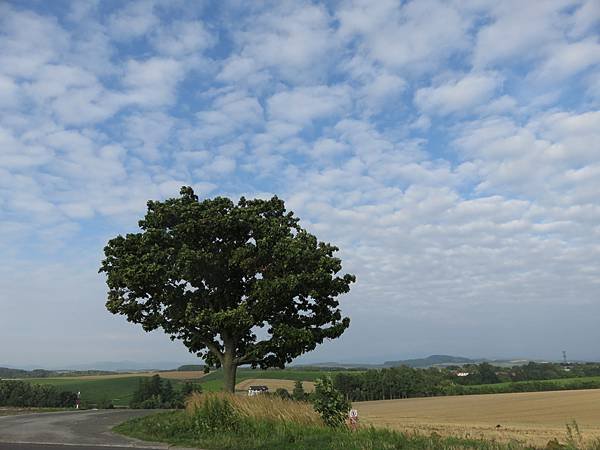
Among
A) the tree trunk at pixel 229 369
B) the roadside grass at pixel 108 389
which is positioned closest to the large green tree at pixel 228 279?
the tree trunk at pixel 229 369

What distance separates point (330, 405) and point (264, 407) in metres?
2.32

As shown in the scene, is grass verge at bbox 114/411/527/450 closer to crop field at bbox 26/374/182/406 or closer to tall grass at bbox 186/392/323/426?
tall grass at bbox 186/392/323/426

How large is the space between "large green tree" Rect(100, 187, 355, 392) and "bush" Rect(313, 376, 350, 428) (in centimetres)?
473

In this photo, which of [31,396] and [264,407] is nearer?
[264,407]

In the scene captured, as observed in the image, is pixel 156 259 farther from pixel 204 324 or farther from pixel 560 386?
pixel 560 386

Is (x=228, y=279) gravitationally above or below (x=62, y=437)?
above

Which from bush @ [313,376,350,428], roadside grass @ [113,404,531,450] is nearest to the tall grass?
roadside grass @ [113,404,531,450]

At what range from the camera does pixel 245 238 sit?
22531 mm

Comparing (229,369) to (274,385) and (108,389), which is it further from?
(108,389)

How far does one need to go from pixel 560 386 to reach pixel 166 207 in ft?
261

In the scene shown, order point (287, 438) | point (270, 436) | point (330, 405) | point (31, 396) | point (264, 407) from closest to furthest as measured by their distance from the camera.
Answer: point (287, 438) < point (270, 436) < point (330, 405) < point (264, 407) < point (31, 396)

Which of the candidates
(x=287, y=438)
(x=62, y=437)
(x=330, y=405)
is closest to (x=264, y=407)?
(x=330, y=405)

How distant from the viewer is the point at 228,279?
2236 centimetres

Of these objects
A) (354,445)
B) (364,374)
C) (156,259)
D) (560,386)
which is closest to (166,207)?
(156,259)
